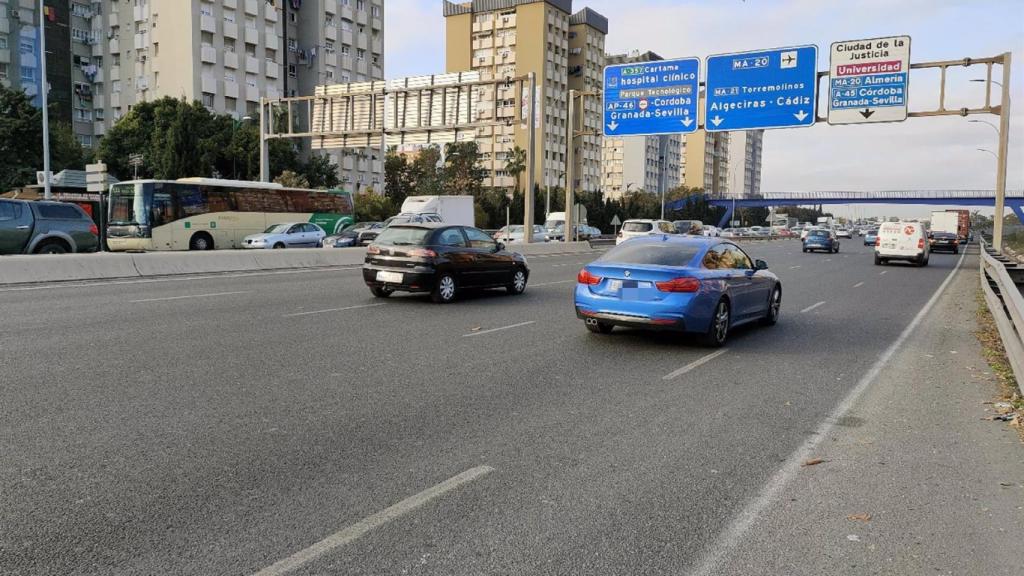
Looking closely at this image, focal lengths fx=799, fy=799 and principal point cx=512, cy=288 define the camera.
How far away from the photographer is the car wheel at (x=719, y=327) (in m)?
10.2

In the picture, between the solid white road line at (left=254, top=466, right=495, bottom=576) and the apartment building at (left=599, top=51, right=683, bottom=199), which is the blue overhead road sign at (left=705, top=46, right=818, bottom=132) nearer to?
the solid white road line at (left=254, top=466, right=495, bottom=576)

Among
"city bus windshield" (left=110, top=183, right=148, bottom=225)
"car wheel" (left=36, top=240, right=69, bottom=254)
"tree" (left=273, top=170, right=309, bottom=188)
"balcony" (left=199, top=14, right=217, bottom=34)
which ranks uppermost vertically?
"balcony" (left=199, top=14, right=217, bottom=34)

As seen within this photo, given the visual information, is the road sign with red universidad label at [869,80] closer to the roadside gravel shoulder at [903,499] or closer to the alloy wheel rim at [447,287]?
the alloy wheel rim at [447,287]

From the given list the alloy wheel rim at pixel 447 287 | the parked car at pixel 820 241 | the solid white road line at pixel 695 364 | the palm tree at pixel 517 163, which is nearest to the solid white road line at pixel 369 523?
the solid white road line at pixel 695 364

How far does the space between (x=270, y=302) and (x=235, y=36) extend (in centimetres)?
6743

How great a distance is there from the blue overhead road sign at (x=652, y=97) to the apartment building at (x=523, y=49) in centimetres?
7351

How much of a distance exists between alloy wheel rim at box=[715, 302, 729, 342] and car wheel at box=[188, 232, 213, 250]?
90.7 feet

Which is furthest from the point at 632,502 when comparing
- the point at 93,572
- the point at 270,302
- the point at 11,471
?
the point at 270,302

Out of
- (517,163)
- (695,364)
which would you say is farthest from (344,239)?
(517,163)

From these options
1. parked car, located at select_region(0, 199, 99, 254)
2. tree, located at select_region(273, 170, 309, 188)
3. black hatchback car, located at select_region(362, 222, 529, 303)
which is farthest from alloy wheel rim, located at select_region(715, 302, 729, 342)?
tree, located at select_region(273, 170, 309, 188)

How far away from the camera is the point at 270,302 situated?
14344 millimetres

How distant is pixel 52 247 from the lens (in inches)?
839

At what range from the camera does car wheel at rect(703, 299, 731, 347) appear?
1020 cm

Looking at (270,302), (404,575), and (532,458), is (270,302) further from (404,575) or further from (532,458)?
(404,575)
